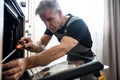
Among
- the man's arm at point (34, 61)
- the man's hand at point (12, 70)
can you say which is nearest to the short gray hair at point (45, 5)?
the man's arm at point (34, 61)

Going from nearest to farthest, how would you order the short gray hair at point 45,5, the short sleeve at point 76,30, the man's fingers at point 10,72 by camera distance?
the man's fingers at point 10,72 → the short gray hair at point 45,5 → the short sleeve at point 76,30

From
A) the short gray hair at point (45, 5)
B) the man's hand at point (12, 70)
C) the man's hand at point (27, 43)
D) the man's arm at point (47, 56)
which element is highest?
the short gray hair at point (45, 5)

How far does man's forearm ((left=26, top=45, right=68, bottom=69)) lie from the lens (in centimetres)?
63

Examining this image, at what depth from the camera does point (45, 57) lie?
2.24 ft

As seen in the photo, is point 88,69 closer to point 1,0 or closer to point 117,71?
point 1,0

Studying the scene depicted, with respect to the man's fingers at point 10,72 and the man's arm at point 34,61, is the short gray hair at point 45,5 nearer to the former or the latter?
the man's arm at point 34,61

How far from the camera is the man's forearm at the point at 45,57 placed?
2.08ft

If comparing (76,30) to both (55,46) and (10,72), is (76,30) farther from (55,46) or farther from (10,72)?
(10,72)

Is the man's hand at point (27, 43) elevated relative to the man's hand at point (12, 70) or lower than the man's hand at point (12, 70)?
lower

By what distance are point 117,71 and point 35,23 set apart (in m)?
1.37

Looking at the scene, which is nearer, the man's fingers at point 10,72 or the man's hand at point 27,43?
the man's fingers at point 10,72

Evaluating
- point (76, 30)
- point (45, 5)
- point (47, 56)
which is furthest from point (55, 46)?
point (76, 30)

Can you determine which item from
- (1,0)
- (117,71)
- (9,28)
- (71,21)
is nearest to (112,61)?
(117,71)

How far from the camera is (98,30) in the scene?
2.69 m
